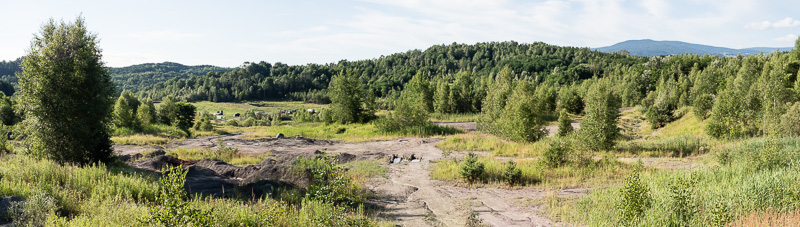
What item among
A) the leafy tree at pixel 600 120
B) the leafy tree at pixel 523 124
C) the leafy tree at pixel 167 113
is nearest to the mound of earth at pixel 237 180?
the leafy tree at pixel 600 120

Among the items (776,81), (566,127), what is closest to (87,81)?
(566,127)

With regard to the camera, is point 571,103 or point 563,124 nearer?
point 563,124

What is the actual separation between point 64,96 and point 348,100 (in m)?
28.9

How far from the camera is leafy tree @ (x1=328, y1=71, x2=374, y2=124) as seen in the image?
40.3 m

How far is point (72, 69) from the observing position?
12992 mm

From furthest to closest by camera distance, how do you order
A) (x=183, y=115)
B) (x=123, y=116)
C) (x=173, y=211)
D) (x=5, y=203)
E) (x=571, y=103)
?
(x=571, y=103)
(x=183, y=115)
(x=123, y=116)
(x=5, y=203)
(x=173, y=211)

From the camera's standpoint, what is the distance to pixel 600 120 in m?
20.0

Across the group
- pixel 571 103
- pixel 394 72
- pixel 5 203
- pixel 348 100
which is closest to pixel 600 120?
pixel 5 203

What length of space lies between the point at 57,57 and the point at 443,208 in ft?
47.4

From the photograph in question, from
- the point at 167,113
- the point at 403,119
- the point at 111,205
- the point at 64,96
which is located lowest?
the point at 167,113

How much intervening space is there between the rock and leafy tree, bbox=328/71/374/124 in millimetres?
32794

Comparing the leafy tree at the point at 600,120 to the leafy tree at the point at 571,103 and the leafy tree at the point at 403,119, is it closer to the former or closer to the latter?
the leafy tree at the point at 403,119

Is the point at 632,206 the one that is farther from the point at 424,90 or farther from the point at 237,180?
the point at 424,90

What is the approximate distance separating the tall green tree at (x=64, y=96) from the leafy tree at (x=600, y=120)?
2293 cm
